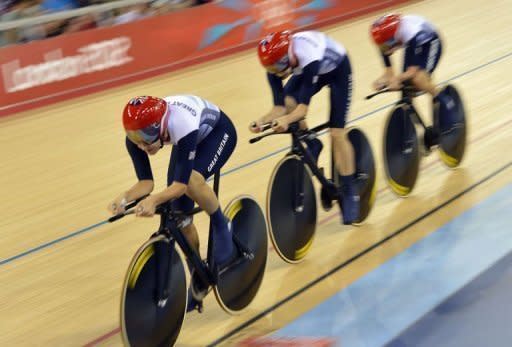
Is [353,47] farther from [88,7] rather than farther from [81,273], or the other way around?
[81,273]

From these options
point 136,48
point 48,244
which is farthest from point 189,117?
point 136,48

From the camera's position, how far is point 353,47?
11.7m

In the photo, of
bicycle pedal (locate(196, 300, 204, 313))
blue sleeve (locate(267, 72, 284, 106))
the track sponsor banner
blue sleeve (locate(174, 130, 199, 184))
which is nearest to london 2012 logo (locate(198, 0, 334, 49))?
the track sponsor banner

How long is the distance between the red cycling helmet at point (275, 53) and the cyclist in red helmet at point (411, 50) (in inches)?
45.4

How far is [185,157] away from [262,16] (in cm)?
883

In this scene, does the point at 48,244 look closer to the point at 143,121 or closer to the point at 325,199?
the point at 325,199

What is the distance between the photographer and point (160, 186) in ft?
22.5

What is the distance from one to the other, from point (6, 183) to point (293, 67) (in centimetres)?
357

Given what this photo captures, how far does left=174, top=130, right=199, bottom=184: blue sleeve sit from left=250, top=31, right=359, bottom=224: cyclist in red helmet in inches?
33.4

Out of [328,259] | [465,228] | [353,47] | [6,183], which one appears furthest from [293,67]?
[353,47]

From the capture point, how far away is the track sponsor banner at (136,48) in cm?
945

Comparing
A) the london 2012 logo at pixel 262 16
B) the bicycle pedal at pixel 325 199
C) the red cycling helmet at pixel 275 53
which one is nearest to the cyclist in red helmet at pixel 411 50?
the bicycle pedal at pixel 325 199

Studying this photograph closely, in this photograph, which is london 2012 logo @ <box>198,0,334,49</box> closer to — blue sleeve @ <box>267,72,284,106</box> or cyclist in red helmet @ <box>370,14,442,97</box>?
cyclist in red helmet @ <box>370,14,442,97</box>

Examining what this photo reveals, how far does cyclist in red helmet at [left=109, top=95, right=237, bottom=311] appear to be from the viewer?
362 centimetres
